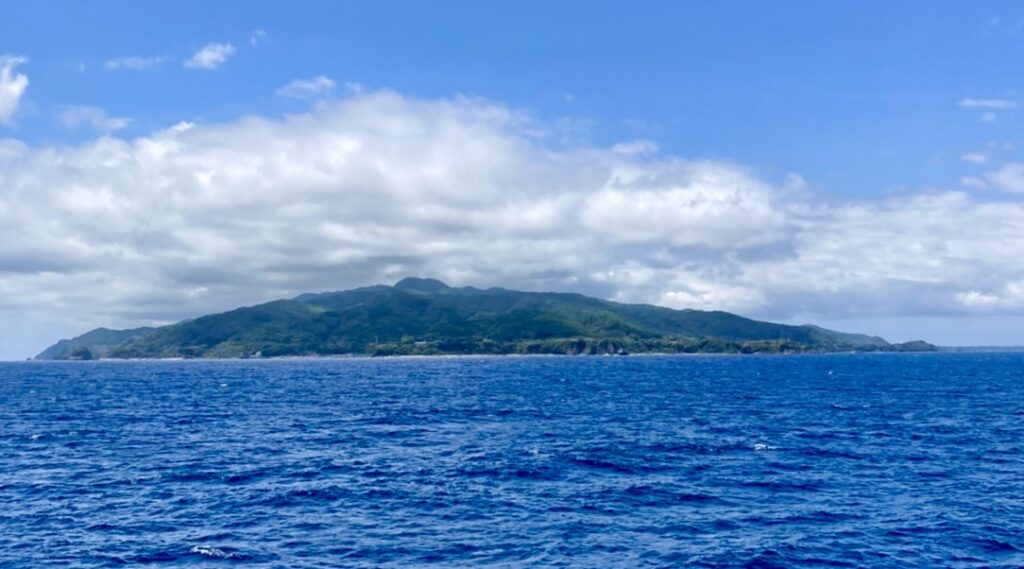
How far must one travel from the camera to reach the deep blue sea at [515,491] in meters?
51.3

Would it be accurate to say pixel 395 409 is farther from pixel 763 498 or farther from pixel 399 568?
pixel 399 568

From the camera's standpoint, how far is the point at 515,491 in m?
68.3

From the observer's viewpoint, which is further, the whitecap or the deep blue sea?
the deep blue sea

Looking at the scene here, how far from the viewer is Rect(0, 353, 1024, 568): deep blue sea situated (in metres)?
51.3

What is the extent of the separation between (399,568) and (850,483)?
148 ft

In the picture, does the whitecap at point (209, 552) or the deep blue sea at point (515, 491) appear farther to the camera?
the deep blue sea at point (515, 491)

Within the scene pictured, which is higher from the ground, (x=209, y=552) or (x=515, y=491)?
(x=515, y=491)

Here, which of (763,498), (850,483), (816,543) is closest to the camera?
(816,543)

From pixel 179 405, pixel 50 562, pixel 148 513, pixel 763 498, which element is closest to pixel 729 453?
pixel 763 498

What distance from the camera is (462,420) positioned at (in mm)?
124250

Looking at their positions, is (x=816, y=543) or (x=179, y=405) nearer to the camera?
(x=816, y=543)

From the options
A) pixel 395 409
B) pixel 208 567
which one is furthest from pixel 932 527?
pixel 395 409

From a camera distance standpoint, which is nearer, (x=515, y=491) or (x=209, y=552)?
(x=209, y=552)

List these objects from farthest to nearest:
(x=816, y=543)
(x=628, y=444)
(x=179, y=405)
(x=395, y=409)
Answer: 1. (x=179, y=405)
2. (x=395, y=409)
3. (x=628, y=444)
4. (x=816, y=543)
